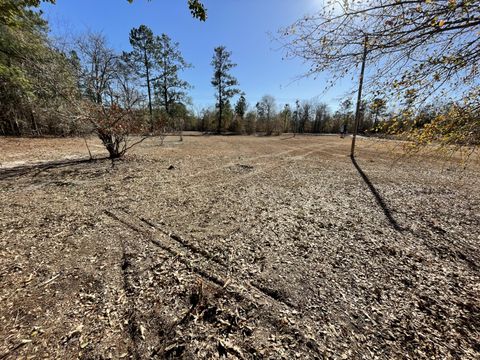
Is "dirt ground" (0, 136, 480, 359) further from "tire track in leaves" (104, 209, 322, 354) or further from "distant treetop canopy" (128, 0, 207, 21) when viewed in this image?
"distant treetop canopy" (128, 0, 207, 21)

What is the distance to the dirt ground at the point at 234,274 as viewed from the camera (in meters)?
1.62

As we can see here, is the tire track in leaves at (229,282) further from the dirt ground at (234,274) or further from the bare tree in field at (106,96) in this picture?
the bare tree in field at (106,96)

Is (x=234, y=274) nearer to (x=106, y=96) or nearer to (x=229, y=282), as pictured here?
(x=229, y=282)

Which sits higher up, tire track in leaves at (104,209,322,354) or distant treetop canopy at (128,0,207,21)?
distant treetop canopy at (128,0,207,21)

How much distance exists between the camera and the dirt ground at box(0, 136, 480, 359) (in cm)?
162

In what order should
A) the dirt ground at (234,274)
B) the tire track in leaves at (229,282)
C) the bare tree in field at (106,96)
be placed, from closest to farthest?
1. the dirt ground at (234,274)
2. the tire track in leaves at (229,282)
3. the bare tree in field at (106,96)

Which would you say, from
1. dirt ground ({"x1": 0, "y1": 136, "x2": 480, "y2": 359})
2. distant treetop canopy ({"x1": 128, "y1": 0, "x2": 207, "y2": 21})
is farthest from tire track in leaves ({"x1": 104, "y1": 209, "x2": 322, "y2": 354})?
distant treetop canopy ({"x1": 128, "y1": 0, "x2": 207, "y2": 21})

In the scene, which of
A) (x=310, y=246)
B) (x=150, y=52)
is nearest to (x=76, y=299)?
(x=310, y=246)

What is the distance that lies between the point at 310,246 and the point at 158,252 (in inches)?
86.3

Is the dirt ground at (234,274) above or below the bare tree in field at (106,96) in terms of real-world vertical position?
below

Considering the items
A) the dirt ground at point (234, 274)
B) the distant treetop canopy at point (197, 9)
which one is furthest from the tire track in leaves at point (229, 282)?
the distant treetop canopy at point (197, 9)

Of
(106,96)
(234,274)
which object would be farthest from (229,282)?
(106,96)

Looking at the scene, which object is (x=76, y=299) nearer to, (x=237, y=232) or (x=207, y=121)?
(x=237, y=232)

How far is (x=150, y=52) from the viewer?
Answer: 24.4m
